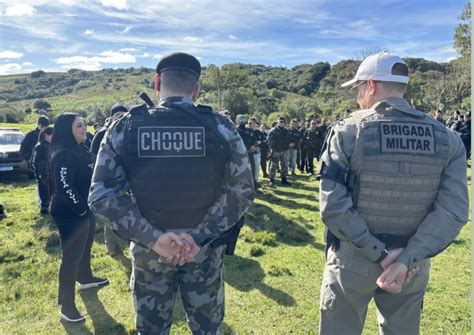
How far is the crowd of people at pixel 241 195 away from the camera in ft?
6.87

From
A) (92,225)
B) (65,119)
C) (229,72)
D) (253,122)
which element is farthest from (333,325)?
(229,72)

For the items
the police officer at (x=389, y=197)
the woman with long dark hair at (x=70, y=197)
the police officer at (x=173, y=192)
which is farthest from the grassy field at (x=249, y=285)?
the police officer at (x=389, y=197)

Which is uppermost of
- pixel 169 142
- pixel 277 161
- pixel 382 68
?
pixel 382 68

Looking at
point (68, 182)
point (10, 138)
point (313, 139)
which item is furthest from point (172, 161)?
point (10, 138)

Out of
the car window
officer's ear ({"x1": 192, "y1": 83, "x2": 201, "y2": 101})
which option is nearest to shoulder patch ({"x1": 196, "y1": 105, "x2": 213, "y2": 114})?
officer's ear ({"x1": 192, "y1": 83, "x2": 201, "y2": 101})

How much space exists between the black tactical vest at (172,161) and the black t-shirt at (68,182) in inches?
69.2

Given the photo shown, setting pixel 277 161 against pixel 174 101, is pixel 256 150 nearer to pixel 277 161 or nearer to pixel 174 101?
pixel 277 161

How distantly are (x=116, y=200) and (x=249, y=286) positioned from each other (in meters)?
3.07

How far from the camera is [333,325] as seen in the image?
2.27 metres

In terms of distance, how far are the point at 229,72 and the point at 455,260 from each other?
51.3 meters

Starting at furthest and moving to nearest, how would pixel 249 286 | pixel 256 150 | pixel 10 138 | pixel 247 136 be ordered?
pixel 10 138
pixel 256 150
pixel 247 136
pixel 249 286

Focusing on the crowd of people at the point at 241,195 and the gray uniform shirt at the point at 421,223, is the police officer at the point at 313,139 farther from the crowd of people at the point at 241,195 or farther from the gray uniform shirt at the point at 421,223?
the gray uniform shirt at the point at 421,223

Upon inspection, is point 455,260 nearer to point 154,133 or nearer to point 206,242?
point 206,242

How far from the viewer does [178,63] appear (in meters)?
2.23
